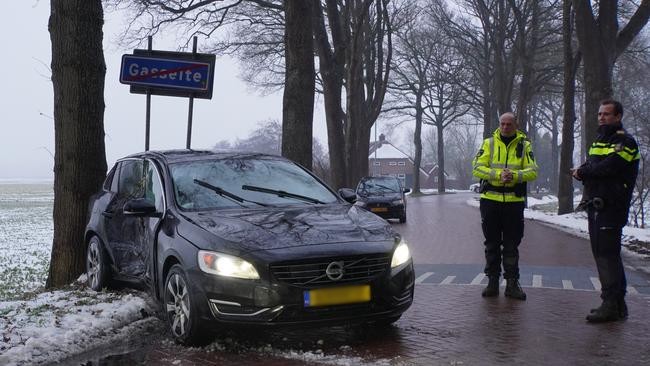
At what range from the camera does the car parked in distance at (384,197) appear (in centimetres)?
2052

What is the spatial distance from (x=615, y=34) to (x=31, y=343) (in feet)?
57.4

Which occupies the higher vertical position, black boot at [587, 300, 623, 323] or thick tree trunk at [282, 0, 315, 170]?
thick tree trunk at [282, 0, 315, 170]

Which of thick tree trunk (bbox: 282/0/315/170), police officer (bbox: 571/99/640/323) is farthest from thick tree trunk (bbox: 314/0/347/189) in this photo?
police officer (bbox: 571/99/640/323)

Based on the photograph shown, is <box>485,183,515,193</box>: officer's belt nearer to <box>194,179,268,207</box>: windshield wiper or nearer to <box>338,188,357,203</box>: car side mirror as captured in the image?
<box>338,188,357,203</box>: car side mirror

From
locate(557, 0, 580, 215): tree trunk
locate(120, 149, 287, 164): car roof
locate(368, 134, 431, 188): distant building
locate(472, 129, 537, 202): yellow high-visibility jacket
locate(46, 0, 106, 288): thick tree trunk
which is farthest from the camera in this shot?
locate(368, 134, 431, 188): distant building

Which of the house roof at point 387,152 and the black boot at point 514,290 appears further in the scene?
the house roof at point 387,152

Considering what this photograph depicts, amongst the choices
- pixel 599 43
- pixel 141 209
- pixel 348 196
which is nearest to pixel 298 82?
pixel 348 196

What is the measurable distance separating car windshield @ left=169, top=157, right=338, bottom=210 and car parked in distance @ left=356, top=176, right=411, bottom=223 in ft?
43.7

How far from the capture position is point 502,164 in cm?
696

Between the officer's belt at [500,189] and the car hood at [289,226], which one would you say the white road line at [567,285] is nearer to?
the officer's belt at [500,189]

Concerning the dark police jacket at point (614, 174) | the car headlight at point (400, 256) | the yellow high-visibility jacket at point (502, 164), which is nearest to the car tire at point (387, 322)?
the car headlight at point (400, 256)

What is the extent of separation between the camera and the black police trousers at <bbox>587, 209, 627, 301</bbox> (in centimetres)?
593

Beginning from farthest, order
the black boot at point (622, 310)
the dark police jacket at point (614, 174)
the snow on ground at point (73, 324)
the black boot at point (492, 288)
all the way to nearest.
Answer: the black boot at point (492, 288), the black boot at point (622, 310), the dark police jacket at point (614, 174), the snow on ground at point (73, 324)

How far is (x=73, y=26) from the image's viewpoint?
8.34 m
